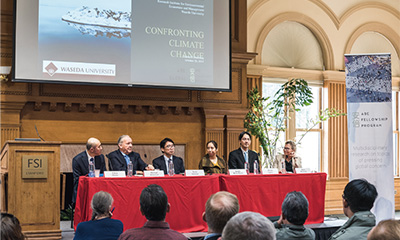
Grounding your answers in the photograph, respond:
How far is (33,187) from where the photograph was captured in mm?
5039

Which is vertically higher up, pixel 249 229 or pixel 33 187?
pixel 249 229

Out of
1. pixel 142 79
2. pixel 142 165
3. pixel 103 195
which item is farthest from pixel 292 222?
pixel 142 79

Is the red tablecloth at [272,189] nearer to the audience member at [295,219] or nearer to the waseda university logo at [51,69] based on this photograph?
the audience member at [295,219]

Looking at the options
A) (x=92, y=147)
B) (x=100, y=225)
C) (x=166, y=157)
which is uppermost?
(x=92, y=147)

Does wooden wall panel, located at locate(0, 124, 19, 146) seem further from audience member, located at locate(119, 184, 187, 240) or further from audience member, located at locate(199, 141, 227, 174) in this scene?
audience member, located at locate(119, 184, 187, 240)

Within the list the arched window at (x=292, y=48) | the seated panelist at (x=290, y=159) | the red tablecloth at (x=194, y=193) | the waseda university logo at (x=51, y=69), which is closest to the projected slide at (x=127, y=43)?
the waseda university logo at (x=51, y=69)

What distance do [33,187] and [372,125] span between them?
3.81 m

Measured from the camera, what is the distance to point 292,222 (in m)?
2.87

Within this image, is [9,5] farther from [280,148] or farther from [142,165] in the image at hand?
[280,148]

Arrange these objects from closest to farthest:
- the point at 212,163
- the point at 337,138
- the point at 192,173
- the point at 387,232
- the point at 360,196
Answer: the point at 387,232, the point at 360,196, the point at 192,173, the point at 212,163, the point at 337,138

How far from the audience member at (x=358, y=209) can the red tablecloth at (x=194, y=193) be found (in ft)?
6.88

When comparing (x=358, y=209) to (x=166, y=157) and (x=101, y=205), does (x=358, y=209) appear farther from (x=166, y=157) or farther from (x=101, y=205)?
(x=166, y=157)

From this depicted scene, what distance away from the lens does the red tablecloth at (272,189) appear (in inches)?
202

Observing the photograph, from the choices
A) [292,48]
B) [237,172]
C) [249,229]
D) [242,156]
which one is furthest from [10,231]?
[292,48]
